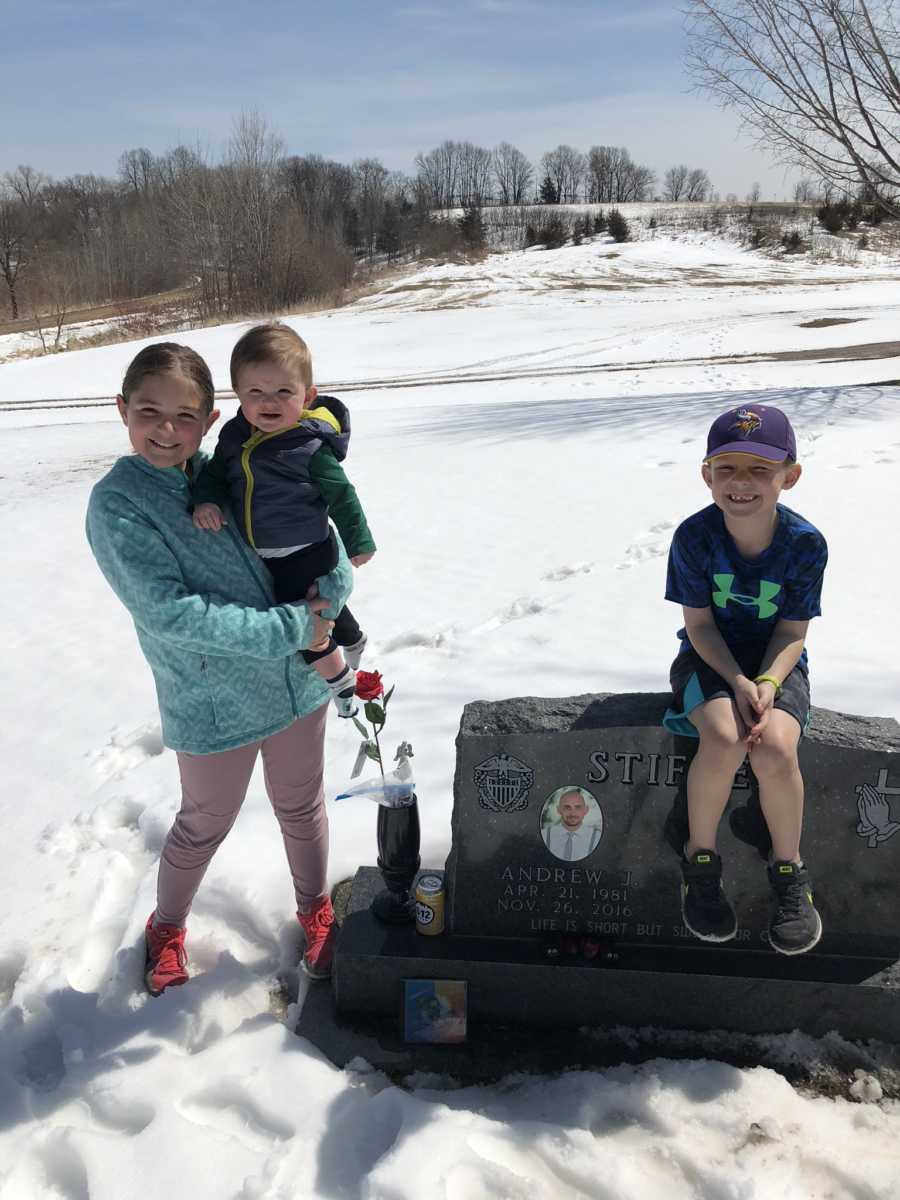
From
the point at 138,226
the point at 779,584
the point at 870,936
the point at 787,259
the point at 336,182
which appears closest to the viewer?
the point at 779,584

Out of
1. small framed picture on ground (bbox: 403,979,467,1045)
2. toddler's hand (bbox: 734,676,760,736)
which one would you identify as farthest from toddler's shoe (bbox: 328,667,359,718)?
toddler's hand (bbox: 734,676,760,736)

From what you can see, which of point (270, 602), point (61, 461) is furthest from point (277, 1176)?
point (61, 461)

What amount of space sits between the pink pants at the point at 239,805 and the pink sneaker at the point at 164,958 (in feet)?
0.13

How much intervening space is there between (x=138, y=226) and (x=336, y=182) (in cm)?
2129

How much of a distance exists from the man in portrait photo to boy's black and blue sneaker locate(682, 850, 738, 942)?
0.31 metres

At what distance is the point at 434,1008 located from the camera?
2.61m

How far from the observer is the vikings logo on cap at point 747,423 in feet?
7.70

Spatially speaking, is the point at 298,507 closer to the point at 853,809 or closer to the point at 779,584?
the point at 779,584

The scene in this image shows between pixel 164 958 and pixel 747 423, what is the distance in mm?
2336

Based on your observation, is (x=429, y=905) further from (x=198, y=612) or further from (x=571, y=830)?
(x=198, y=612)

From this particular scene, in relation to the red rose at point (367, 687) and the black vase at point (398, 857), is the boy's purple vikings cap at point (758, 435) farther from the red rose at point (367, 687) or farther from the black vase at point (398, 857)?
the black vase at point (398, 857)

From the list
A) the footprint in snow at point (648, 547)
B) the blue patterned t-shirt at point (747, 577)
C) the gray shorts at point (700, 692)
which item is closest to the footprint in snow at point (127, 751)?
the gray shorts at point (700, 692)

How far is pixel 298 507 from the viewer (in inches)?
97.3

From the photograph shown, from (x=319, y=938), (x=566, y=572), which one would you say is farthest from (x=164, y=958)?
(x=566, y=572)
